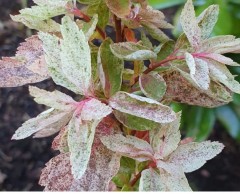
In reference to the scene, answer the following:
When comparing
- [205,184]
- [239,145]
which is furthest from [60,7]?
[239,145]

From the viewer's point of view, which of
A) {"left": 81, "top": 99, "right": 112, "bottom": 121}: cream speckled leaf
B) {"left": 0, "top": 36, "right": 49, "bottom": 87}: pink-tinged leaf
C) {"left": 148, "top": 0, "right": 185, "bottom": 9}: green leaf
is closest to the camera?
{"left": 81, "top": 99, "right": 112, "bottom": 121}: cream speckled leaf

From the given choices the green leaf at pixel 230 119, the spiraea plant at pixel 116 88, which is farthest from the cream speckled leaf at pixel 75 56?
the green leaf at pixel 230 119

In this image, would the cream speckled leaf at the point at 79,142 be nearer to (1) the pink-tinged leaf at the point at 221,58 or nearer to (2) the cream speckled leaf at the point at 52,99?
(2) the cream speckled leaf at the point at 52,99

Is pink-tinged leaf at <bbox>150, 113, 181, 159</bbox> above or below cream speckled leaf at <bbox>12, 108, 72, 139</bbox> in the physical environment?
below

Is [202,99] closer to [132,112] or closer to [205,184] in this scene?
[132,112]

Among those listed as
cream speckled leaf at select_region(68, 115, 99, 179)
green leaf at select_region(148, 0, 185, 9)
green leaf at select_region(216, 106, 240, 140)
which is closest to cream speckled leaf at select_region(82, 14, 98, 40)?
cream speckled leaf at select_region(68, 115, 99, 179)

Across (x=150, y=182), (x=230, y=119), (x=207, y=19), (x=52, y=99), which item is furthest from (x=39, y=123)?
(x=230, y=119)

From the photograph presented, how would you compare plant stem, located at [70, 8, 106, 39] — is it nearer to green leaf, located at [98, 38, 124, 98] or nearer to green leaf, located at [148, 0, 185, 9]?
green leaf, located at [98, 38, 124, 98]

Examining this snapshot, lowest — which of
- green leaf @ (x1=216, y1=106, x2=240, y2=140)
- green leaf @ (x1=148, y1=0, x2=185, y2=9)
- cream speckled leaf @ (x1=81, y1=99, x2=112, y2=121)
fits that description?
green leaf @ (x1=216, y1=106, x2=240, y2=140)
